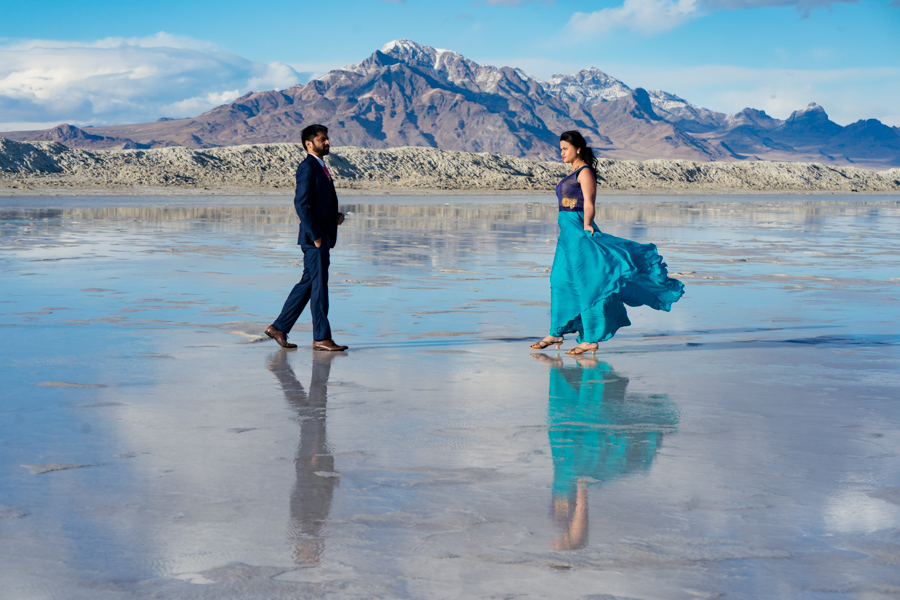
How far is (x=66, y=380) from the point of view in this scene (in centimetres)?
646

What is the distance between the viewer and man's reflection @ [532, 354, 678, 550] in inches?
157

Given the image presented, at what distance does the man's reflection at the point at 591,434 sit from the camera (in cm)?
399

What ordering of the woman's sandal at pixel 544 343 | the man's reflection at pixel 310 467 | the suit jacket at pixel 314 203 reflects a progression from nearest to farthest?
the man's reflection at pixel 310 467, the suit jacket at pixel 314 203, the woman's sandal at pixel 544 343

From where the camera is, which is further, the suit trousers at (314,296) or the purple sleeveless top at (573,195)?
the purple sleeveless top at (573,195)

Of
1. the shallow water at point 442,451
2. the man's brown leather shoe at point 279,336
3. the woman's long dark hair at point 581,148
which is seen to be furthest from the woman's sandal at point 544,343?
the man's brown leather shoe at point 279,336

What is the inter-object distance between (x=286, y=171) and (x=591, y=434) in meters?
81.5

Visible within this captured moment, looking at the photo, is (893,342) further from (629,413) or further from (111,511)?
(111,511)

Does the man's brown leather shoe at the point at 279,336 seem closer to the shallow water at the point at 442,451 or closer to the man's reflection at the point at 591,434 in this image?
the shallow water at the point at 442,451

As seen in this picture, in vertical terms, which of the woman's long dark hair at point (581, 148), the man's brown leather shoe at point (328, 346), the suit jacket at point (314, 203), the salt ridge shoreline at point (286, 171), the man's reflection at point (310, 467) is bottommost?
the man's reflection at point (310, 467)

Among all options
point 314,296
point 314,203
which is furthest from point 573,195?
point 314,296

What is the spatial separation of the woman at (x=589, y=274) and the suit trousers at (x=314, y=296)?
1807mm

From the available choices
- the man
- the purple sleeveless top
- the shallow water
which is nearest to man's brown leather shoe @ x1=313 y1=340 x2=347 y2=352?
the man

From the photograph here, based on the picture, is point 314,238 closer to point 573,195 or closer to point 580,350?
point 573,195

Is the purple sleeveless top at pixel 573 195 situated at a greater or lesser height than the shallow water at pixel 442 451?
greater
